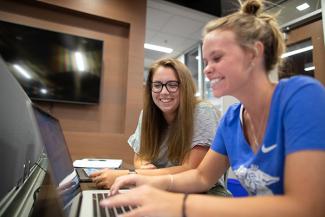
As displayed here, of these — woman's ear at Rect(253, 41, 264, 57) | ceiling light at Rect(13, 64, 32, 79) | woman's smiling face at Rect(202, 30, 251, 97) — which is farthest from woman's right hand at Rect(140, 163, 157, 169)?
ceiling light at Rect(13, 64, 32, 79)

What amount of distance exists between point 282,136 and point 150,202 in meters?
0.34

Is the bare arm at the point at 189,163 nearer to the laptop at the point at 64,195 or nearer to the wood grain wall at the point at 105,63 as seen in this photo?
the laptop at the point at 64,195

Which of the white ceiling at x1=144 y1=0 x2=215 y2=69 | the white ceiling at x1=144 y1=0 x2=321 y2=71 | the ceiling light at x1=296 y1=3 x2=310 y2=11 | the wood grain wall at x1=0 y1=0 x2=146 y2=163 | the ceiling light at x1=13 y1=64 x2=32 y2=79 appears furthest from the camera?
the white ceiling at x1=144 y1=0 x2=215 y2=69

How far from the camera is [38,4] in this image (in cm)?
A: 271

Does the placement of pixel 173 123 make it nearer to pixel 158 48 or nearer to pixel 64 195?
pixel 64 195

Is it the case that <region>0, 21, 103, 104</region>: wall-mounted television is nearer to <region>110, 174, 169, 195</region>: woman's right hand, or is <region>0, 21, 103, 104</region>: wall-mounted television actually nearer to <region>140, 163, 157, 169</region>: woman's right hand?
<region>140, 163, 157, 169</region>: woman's right hand

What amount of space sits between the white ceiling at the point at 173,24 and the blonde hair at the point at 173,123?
5.55 feet

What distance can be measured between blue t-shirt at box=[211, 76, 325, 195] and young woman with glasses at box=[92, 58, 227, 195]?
0.32 m

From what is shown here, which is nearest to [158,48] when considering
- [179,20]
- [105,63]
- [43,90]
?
[179,20]

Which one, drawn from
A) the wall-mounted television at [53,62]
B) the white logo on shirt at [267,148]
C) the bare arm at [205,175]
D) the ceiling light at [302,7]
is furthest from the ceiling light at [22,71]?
the ceiling light at [302,7]

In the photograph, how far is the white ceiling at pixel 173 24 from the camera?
337 cm

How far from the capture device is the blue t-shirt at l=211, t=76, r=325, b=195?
0.51 metres

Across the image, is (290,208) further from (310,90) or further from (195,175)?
(195,175)

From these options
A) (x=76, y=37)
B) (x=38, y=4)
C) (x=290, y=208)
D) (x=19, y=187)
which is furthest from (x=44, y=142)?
(x=38, y=4)
